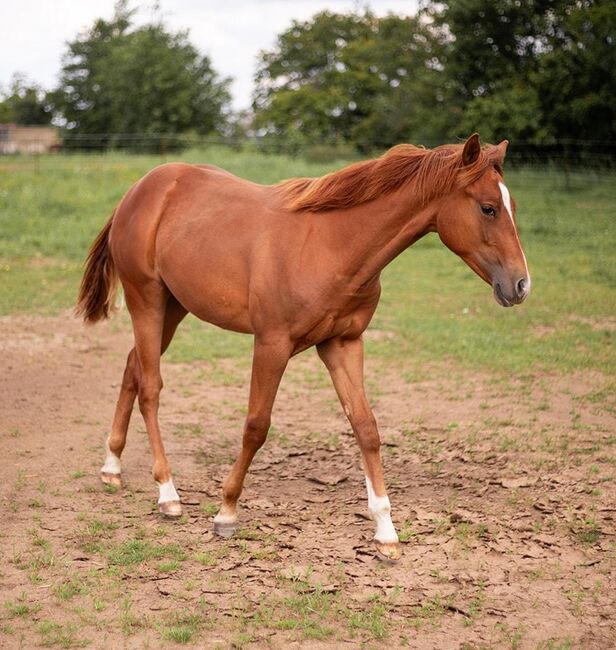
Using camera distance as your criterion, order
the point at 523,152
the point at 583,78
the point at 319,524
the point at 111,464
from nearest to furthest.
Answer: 1. the point at 319,524
2. the point at 111,464
3. the point at 583,78
4. the point at 523,152

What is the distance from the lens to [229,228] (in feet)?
15.4

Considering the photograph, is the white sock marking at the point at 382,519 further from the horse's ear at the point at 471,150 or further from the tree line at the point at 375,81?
the tree line at the point at 375,81

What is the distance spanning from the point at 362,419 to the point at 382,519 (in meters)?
0.53

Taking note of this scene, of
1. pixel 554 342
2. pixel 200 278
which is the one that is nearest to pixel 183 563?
pixel 200 278

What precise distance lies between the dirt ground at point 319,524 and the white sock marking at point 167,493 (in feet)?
0.48

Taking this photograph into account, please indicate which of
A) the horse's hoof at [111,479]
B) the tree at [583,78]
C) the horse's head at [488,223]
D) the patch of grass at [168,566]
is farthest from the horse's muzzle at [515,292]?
the tree at [583,78]

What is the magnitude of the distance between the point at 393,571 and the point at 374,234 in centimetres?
168

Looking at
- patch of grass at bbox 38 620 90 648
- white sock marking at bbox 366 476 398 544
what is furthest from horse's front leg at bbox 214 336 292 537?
patch of grass at bbox 38 620 90 648

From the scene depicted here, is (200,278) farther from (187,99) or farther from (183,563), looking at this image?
(187,99)

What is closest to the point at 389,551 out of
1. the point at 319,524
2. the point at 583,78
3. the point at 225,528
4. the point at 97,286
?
the point at 319,524

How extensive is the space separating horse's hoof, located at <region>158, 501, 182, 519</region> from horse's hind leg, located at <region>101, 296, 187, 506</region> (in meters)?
0.59

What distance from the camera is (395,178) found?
417 centimetres

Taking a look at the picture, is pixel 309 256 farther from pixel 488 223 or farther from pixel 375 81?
pixel 375 81

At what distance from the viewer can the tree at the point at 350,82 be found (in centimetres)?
3794
